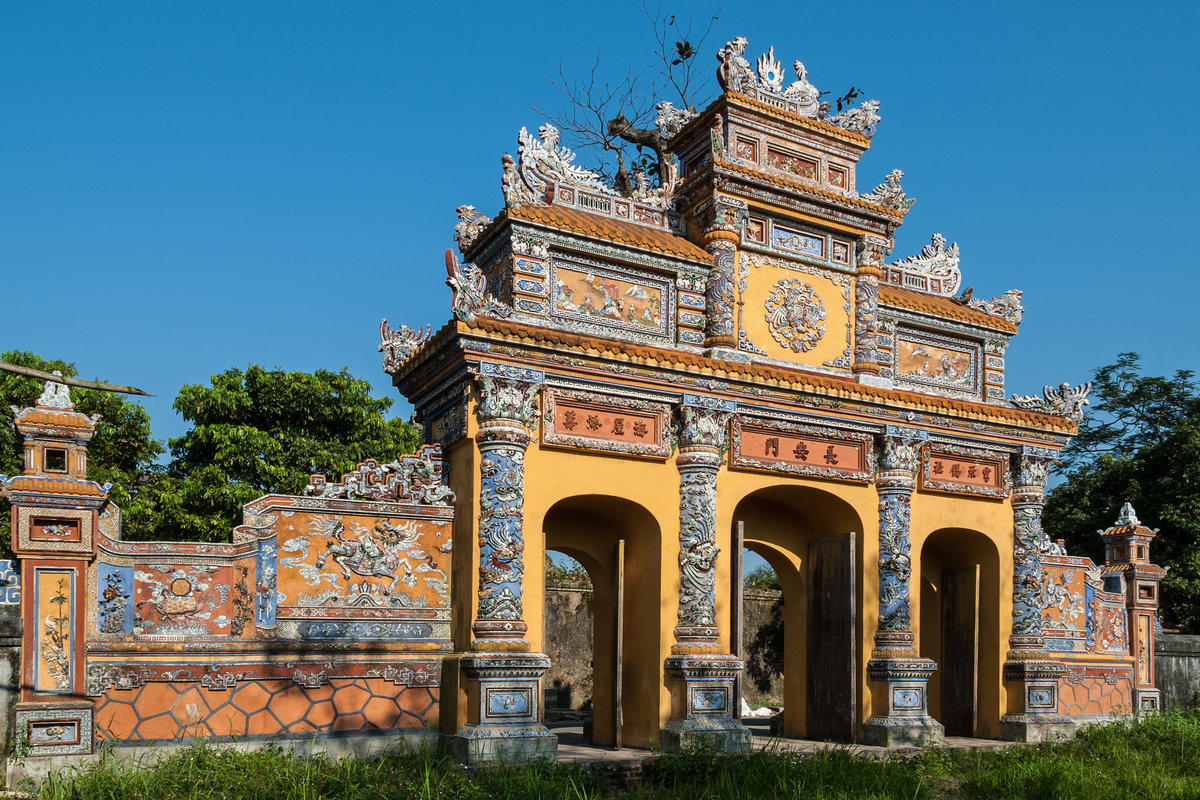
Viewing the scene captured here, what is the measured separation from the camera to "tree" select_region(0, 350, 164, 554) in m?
18.4

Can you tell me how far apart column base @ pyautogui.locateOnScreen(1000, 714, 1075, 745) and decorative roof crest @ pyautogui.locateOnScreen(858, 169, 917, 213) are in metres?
7.11

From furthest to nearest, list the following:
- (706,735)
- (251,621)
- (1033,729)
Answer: (1033,729) < (706,735) < (251,621)

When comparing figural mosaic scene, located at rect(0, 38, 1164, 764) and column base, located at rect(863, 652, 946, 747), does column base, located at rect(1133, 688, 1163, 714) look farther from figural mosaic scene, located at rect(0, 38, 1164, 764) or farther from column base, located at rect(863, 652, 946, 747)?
column base, located at rect(863, 652, 946, 747)

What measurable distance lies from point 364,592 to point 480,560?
129cm

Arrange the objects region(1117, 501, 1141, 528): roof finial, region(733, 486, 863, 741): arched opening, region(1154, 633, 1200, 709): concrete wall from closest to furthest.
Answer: region(733, 486, 863, 741): arched opening < region(1117, 501, 1141, 528): roof finial < region(1154, 633, 1200, 709): concrete wall

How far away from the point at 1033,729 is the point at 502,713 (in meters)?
7.60

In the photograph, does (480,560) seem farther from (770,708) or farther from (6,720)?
(770,708)

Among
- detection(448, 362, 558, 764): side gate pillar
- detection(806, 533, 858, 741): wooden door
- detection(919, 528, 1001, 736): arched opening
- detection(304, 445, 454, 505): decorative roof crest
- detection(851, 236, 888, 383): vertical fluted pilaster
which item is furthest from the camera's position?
detection(919, 528, 1001, 736): arched opening

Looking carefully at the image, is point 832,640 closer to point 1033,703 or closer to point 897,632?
point 897,632

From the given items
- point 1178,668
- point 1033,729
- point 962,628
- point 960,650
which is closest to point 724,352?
point 962,628

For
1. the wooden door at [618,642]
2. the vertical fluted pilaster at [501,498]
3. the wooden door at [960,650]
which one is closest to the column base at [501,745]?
the vertical fluted pilaster at [501,498]

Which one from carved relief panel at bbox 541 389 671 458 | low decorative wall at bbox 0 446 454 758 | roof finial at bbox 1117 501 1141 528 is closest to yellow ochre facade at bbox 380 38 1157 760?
carved relief panel at bbox 541 389 671 458

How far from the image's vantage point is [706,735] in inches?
492

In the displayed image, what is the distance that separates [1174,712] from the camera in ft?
53.8
